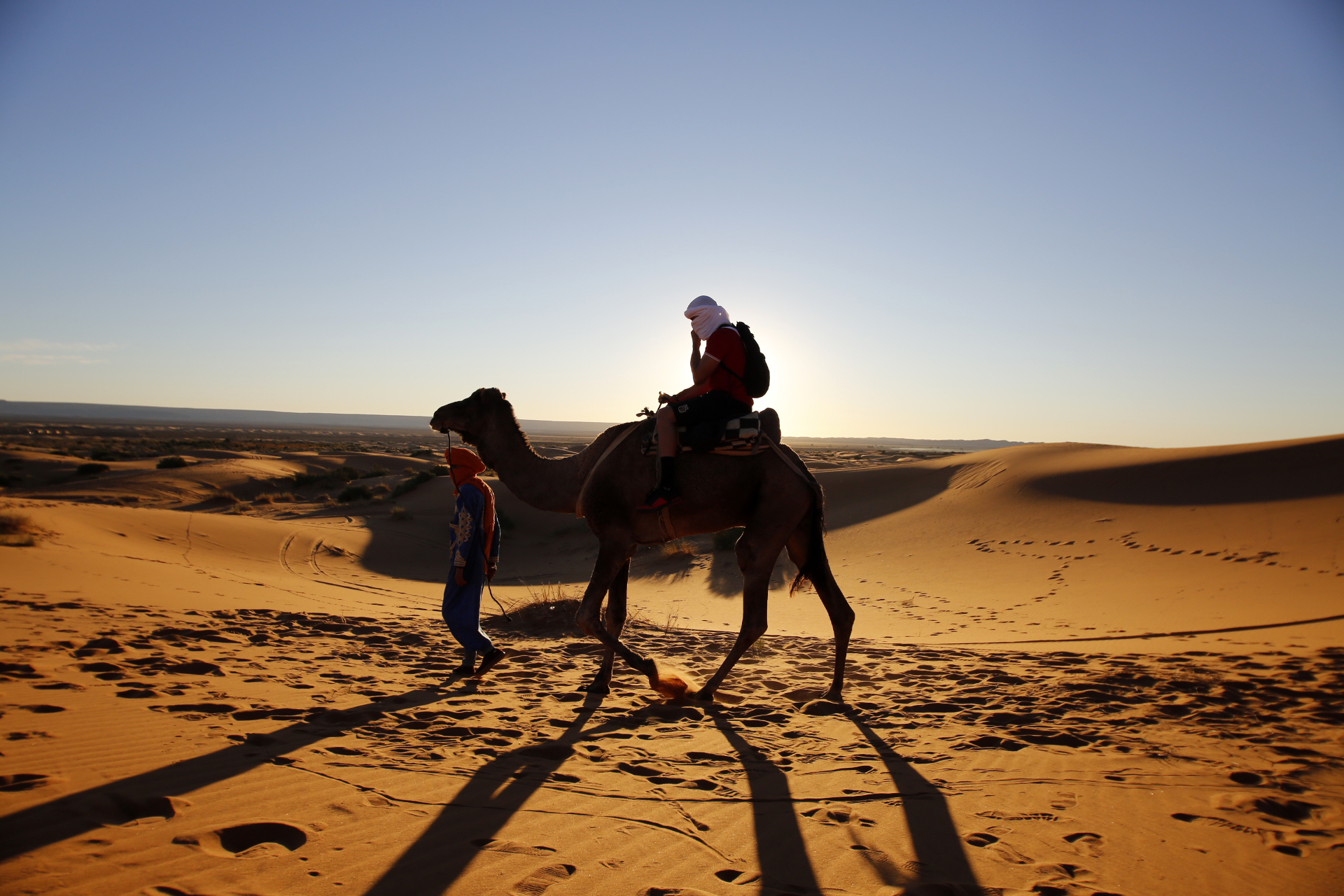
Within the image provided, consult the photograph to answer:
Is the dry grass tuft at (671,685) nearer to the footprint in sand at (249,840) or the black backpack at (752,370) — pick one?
the black backpack at (752,370)

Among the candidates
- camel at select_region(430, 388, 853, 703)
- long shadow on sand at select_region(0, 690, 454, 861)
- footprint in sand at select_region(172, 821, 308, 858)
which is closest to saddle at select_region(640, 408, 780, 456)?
camel at select_region(430, 388, 853, 703)

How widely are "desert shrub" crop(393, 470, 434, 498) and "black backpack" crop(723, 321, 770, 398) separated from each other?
2223cm

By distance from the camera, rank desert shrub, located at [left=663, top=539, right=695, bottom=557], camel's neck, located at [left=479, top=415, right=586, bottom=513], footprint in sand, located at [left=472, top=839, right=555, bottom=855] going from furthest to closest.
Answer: desert shrub, located at [left=663, top=539, right=695, bottom=557] → camel's neck, located at [left=479, top=415, right=586, bottom=513] → footprint in sand, located at [left=472, top=839, right=555, bottom=855]

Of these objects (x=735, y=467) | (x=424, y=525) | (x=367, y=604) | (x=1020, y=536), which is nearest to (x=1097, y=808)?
(x=735, y=467)

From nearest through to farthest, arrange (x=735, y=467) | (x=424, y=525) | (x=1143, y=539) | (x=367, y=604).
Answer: (x=735, y=467)
(x=367, y=604)
(x=1143, y=539)
(x=424, y=525)

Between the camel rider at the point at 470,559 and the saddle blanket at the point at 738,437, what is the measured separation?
193 centimetres

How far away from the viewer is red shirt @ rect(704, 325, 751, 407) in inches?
244

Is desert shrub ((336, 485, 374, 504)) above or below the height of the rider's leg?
below

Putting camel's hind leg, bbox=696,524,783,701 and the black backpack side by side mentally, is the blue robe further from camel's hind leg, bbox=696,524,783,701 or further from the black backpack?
the black backpack

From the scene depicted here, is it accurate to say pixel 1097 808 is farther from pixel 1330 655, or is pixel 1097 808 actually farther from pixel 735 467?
pixel 1330 655

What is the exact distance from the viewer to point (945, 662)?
7820 mm

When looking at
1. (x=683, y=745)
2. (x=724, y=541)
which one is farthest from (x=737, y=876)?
(x=724, y=541)

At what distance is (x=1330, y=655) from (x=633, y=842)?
6877mm

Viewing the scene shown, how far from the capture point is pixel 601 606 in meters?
6.13
